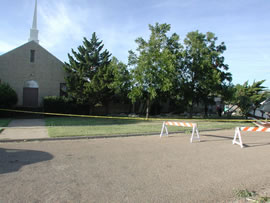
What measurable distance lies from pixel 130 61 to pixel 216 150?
14.4m

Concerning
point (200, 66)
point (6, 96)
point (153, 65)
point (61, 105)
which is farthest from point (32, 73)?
point (200, 66)

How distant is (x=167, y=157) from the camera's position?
656 centimetres

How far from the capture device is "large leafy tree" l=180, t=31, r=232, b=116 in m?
22.8

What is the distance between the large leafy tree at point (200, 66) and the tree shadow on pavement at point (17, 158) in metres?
19.0

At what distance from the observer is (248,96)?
25203 mm

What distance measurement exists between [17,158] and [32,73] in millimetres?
18958

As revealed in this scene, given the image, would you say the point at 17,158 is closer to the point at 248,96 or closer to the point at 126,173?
the point at 126,173

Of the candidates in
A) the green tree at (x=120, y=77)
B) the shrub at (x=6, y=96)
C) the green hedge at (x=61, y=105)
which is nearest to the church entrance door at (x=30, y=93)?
the green hedge at (x=61, y=105)

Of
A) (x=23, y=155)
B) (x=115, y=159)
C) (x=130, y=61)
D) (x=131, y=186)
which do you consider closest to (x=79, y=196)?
(x=131, y=186)

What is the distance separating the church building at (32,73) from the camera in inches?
→ 859

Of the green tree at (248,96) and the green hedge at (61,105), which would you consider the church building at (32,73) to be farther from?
the green tree at (248,96)

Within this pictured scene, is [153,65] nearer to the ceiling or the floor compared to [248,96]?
nearer to the ceiling

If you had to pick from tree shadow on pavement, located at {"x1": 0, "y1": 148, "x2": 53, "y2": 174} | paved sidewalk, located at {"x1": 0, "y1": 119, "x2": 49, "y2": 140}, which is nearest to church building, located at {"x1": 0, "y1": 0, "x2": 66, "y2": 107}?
paved sidewalk, located at {"x1": 0, "y1": 119, "x2": 49, "y2": 140}

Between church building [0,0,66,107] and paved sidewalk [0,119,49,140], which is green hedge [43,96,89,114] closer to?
church building [0,0,66,107]
